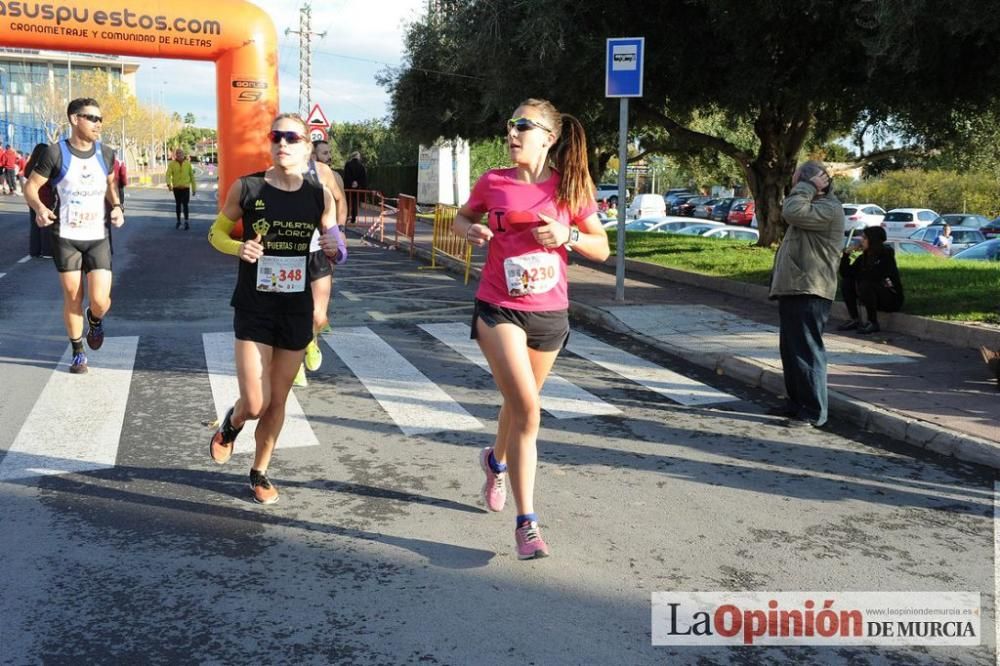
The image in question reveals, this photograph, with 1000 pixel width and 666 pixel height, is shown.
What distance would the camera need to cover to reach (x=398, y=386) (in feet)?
24.9

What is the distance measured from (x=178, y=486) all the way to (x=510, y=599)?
7.34 ft

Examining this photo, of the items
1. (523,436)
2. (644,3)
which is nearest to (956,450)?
(523,436)

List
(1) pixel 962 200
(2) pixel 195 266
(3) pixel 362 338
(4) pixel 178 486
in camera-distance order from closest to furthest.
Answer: (4) pixel 178 486
(3) pixel 362 338
(2) pixel 195 266
(1) pixel 962 200

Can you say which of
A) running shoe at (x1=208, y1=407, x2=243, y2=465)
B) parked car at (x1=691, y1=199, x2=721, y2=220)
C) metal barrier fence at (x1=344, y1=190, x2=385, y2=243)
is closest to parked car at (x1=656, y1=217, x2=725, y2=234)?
metal barrier fence at (x1=344, y1=190, x2=385, y2=243)

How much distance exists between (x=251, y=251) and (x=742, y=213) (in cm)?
4250

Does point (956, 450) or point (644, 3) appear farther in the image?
point (644, 3)

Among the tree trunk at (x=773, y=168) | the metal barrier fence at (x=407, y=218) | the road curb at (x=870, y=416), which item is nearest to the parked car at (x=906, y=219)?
the tree trunk at (x=773, y=168)

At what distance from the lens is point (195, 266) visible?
16.1m

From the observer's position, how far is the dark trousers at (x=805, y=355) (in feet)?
21.9

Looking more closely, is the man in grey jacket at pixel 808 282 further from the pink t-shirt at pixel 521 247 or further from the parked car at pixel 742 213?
the parked car at pixel 742 213

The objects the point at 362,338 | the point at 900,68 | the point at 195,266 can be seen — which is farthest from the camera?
the point at 195,266

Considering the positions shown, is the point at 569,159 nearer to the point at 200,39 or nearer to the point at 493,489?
the point at 493,489

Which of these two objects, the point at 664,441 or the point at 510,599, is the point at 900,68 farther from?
the point at 510,599

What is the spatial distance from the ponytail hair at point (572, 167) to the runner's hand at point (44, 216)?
471 cm
